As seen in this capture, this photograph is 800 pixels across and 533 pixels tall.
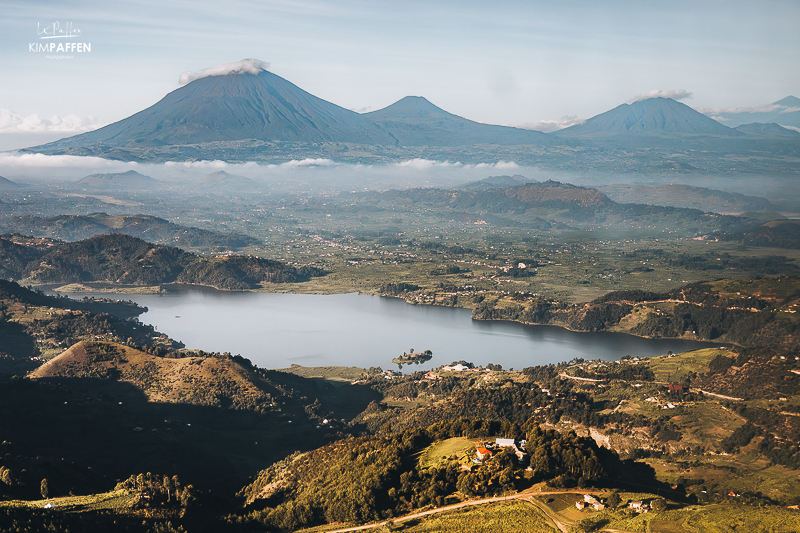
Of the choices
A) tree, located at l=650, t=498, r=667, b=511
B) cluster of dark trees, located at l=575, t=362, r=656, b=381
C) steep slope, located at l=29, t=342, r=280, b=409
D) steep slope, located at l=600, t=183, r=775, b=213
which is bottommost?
cluster of dark trees, located at l=575, t=362, r=656, b=381

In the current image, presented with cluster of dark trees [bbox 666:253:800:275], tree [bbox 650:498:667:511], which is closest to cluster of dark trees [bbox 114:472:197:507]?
tree [bbox 650:498:667:511]

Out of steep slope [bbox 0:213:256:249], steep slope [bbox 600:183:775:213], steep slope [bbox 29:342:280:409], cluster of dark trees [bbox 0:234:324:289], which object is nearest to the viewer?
steep slope [bbox 29:342:280:409]

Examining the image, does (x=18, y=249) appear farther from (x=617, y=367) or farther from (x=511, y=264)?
(x=617, y=367)

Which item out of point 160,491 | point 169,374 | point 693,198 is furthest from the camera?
point 693,198

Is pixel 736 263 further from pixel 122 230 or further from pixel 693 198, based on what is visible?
pixel 122 230

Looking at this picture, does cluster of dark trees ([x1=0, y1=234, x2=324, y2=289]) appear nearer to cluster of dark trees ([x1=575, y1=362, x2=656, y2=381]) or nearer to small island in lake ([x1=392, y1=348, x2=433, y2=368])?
small island in lake ([x1=392, y1=348, x2=433, y2=368])

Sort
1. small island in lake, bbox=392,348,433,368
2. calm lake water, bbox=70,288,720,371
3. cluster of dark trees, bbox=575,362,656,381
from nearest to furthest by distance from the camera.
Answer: cluster of dark trees, bbox=575,362,656,381
small island in lake, bbox=392,348,433,368
calm lake water, bbox=70,288,720,371

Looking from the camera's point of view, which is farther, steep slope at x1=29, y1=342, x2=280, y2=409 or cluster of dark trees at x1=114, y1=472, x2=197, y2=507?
steep slope at x1=29, y1=342, x2=280, y2=409

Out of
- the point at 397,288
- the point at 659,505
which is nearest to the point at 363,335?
the point at 397,288

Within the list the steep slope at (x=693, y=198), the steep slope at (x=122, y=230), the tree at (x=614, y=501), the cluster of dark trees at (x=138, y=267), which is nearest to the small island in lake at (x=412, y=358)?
the tree at (x=614, y=501)
